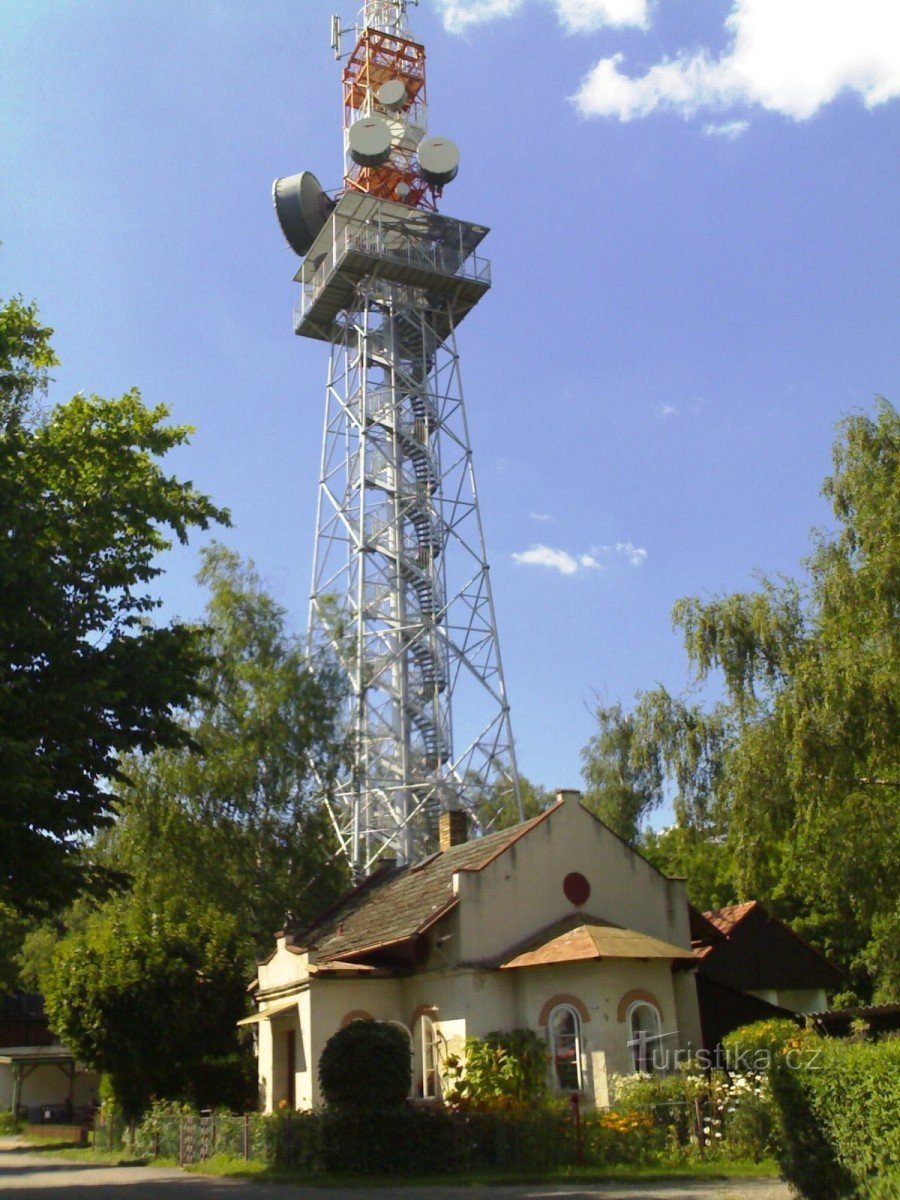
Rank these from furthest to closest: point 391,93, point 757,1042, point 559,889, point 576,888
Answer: point 391,93, point 576,888, point 559,889, point 757,1042

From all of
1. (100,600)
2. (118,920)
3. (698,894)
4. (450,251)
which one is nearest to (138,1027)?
(118,920)

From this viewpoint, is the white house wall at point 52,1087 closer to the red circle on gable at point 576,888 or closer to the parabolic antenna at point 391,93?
the red circle on gable at point 576,888

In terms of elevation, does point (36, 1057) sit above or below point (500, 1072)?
above

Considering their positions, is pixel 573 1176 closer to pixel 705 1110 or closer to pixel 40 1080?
pixel 705 1110

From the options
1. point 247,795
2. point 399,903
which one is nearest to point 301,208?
point 247,795

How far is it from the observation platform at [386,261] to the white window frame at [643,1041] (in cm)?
2741

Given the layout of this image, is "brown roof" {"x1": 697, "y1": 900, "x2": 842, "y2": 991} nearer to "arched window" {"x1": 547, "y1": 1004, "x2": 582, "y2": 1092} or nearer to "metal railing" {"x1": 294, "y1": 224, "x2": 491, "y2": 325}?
"arched window" {"x1": 547, "y1": 1004, "x2": 582, "y2": 1092}

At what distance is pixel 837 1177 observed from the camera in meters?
12.7

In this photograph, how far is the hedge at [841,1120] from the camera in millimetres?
12070

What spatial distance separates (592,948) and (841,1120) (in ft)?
32.5

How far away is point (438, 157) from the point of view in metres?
44.6

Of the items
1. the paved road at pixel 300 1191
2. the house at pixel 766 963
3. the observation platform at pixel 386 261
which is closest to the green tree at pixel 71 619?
the paved road at pixel 300 1191

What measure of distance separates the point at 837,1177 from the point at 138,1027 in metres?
19.9

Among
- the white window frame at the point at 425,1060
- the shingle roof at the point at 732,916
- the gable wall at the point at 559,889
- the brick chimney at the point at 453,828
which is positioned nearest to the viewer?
the white window frame at the point at 425,1060
